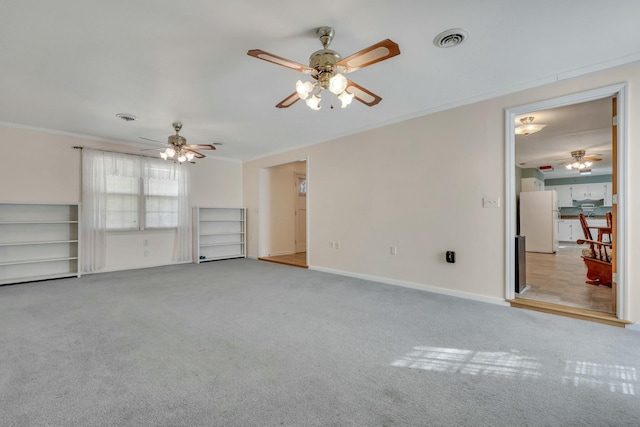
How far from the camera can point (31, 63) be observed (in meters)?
2.61

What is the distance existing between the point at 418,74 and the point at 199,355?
3173 mm

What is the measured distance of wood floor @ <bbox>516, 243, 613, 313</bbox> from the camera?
312cm

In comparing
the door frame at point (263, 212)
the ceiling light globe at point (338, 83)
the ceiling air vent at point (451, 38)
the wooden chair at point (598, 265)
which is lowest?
the wooden chair at point (598, 265)

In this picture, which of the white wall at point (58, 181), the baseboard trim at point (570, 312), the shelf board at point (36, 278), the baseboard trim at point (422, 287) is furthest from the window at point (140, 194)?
the baseboard trim at point (570, 312)

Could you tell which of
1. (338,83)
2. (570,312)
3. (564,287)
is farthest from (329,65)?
(564,287)

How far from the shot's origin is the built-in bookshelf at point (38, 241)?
4.33m

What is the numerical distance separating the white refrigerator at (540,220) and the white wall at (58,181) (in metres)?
8.28

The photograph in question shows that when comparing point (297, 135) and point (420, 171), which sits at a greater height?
point (297, 135)

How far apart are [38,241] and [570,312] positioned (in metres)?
7.09

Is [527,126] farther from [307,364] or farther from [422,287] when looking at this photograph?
[307,364]

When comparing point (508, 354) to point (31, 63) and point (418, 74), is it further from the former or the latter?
point (31, 63)

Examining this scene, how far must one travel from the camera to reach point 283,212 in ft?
23.6

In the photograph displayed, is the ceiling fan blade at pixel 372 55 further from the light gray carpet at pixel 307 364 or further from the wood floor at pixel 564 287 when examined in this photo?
the wood floor at pixel 564 287

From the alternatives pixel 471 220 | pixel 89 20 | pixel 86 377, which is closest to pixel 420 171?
pixel 471 220
